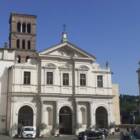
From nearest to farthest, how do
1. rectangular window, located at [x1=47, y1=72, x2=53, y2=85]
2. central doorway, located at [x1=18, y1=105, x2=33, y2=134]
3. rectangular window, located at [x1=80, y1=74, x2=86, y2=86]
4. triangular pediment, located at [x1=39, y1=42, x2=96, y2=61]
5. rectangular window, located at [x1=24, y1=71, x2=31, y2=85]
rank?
central doorway, located at [x1=18, y1=105, x2=33, y2=134] < rectangular window, located at [x1=24, y1=71, x2=31, y2=85] < rectangular window, located at [x1=47, y1=72, x2=53, y2=85] < triangular pediment, located at [x1=39, y1=42, x2=96, y2=61] < rectangular window, located at [x1=80, y1=74, x2=86, y2=86]

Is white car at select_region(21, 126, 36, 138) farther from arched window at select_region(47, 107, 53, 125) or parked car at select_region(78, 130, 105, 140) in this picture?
parked car at select_region(78, 130, 105, 140)

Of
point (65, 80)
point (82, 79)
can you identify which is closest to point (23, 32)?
point (65, 80)

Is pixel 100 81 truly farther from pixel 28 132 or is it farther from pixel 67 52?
pixel 28 132

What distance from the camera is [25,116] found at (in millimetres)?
56969

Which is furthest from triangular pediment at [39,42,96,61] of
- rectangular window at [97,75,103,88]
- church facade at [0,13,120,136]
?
rectangular window at [97,75,103,88]

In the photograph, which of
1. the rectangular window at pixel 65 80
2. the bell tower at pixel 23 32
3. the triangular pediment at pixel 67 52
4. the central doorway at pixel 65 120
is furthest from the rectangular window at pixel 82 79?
the bell tower at pixel 23 32

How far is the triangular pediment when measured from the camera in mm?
58156

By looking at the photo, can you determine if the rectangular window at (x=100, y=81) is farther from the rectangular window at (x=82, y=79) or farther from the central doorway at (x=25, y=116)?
the central doorway at (x=25, y=116)

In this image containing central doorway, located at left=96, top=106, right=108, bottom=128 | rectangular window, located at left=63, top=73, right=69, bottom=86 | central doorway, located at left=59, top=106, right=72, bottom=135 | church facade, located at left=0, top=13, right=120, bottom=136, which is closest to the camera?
church facade, located at left=0, top=13, right=120, bottom=136

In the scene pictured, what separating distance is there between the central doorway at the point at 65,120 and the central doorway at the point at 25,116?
4.60m

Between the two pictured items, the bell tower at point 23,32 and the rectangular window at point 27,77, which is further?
the bell tower at point 23,32

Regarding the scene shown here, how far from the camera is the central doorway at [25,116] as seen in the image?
5606cm

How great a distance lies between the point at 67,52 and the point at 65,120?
10531 millimetres

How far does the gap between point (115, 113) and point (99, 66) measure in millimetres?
9002
